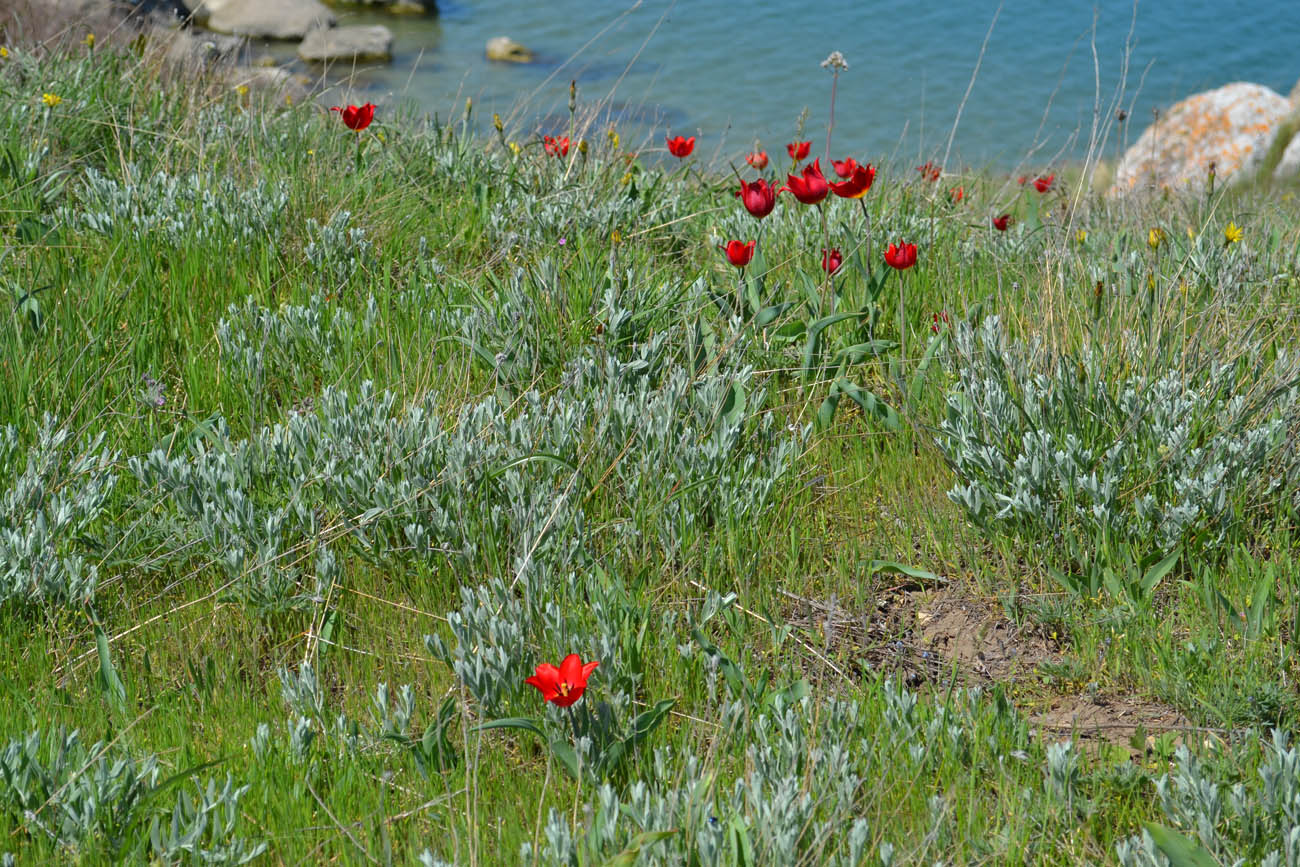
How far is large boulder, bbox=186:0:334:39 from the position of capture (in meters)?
19.2

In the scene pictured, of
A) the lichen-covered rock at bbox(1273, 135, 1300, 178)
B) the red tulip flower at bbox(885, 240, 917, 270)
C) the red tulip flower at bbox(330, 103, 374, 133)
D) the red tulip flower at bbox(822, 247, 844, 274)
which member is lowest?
→ the lichen-covered rock at bbox(1273, 135, 1300, 178)

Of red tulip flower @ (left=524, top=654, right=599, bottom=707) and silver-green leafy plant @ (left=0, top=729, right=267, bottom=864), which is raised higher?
red tulip flower @ (left=524, top=654, right=599, bottom=707)

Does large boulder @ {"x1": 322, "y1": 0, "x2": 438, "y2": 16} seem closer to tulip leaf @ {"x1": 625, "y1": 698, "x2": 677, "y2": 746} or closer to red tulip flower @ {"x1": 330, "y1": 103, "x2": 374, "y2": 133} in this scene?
red tulip flower @ {"x1": 330, "y1": 103, "x2": 374, "y2": 133}

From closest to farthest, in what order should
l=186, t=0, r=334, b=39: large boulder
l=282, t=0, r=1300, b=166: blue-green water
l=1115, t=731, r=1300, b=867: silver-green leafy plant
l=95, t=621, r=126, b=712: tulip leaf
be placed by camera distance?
l=1115, t=731, r=1300, b=867: silver-green leafy plant, l=95, t=621, r=126, b=712: tulip leaf, l=282, t=0, r=1300, b=166: blue-green water, l=186, t=0, r=334, b=39: large boulder

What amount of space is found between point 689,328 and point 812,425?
1.63ft

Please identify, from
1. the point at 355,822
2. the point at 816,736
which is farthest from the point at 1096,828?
the point at 355,822

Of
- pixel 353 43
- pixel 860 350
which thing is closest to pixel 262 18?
pixel 353 43

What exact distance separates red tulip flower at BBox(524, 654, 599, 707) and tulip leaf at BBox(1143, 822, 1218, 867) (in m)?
0.99

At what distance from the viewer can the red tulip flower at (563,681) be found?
2076 millimetres

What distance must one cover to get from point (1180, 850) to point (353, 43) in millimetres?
18544

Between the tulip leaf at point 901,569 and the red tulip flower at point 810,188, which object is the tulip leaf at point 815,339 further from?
the tulip leaf at point 901,569

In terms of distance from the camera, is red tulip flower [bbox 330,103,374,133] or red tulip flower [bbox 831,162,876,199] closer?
red tulip flower [bbox 831,162,876,199]

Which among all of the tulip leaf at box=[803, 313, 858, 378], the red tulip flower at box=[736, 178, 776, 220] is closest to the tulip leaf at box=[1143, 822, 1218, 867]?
the tulip leaf at box=[803, 313, 858, 378]

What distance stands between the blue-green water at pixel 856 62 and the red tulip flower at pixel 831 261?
414 inches
